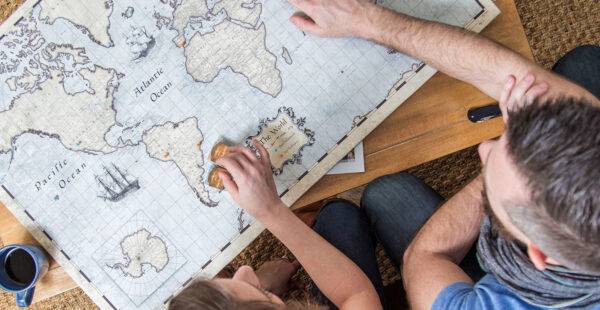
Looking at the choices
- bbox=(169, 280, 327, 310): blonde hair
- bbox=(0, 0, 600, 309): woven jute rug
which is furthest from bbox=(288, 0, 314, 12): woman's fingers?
bbox=(0, 0, 600, 309): woven jute rug

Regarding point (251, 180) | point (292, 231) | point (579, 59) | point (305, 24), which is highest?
point (305, 24)

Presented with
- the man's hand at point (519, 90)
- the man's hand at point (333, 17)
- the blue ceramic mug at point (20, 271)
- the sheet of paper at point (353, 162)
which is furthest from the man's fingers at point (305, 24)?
the blue ceramic mug at point (20, 271)

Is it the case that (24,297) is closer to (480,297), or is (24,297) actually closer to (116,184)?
(116,184)

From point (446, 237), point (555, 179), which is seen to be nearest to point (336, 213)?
point (446, 237)

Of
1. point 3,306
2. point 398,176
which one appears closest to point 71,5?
point 398,176

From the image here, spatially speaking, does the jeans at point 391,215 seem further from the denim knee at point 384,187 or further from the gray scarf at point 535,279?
the gray scarf at point 535,279

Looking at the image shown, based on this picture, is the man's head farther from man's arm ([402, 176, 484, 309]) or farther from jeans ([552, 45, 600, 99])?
jeans ([552, 45, 600, 99])

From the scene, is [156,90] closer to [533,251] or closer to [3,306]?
[533,251]
